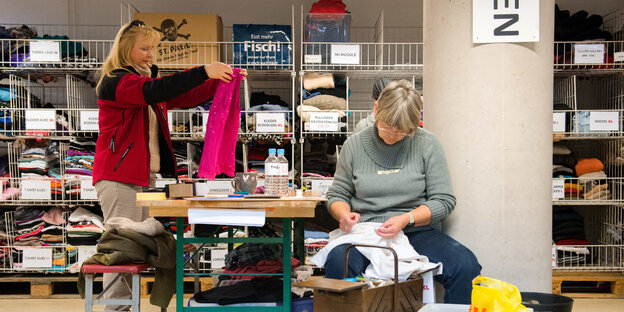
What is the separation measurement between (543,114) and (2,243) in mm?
4446

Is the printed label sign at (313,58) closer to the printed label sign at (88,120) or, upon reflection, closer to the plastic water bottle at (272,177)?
the printed label sign at (88,120)

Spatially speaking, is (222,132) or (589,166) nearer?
(222,132)

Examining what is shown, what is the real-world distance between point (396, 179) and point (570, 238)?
10.2 ft

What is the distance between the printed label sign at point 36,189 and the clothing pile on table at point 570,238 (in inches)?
174

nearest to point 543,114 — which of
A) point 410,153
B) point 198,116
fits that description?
point 410,153

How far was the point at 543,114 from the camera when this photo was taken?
8.55 feet

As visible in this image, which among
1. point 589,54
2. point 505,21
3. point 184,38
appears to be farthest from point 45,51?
point 589,54

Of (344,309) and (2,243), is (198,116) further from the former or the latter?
(344,309)

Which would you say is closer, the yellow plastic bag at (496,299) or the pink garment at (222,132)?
the yellow plastic bag at (496,299)

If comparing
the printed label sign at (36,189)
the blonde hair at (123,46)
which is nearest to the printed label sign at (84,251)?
the printed label sign at (36,189)

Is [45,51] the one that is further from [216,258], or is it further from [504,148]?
[504,148]

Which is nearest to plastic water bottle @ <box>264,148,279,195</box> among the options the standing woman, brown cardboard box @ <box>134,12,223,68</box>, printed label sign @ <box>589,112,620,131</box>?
the standing woman

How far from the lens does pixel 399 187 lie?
2559mm

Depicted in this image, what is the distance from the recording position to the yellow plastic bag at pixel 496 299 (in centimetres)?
189
